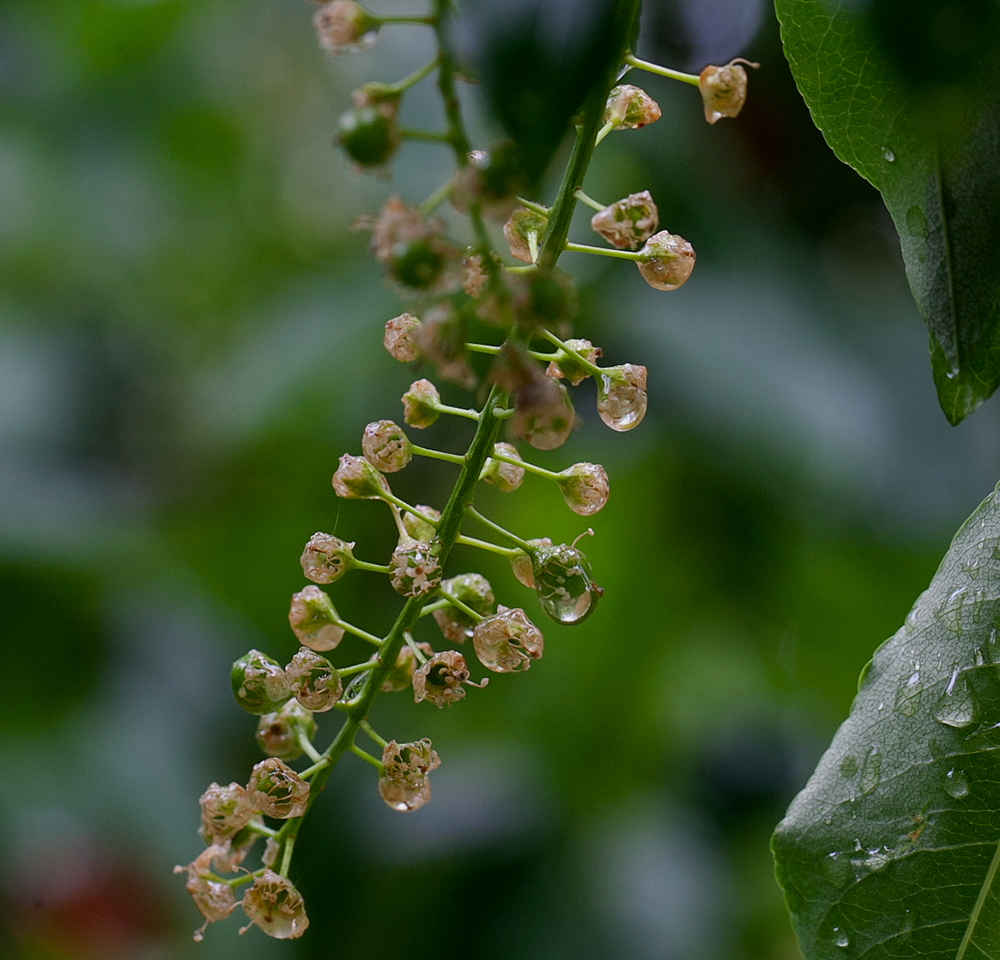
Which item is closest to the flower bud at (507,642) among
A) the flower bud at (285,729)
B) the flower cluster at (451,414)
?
the flower cluster at (451,414)

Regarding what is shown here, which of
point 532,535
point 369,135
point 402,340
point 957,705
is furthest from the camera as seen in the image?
point 532,535

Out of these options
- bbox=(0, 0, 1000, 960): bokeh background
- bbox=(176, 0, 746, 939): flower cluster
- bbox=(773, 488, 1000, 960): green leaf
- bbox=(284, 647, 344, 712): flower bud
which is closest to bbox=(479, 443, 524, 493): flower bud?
bbox=(176, 0, 746, 939): flower cluster

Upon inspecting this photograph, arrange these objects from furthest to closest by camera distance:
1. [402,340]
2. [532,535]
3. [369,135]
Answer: [532,535] < [402,340] < [369,135]

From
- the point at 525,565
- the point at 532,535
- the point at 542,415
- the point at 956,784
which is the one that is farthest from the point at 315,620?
the point at 532,535

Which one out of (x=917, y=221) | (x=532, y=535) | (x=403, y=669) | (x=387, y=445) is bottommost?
(x=532, y=535)

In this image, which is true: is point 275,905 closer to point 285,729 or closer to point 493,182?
point 285,729

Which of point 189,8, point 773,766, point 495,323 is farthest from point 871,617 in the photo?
point 189,8

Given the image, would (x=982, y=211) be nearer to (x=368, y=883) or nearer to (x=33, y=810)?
(x=368, y=883)
